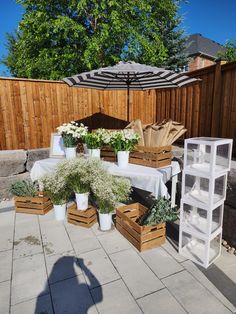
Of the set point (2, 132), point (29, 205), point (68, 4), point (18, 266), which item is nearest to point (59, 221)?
point (29, 205)

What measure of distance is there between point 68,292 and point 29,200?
190 cm

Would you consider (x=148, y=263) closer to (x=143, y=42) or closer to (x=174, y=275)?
(x=174, y=275)

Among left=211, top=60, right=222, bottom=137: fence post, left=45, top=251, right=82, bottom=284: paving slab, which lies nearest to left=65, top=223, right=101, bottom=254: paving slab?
left=45, top=251, right=82, bottom=284: paving slab

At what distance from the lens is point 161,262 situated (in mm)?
2359

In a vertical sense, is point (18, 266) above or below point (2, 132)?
below

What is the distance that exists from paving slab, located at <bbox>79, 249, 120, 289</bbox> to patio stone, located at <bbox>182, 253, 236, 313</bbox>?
0.74m

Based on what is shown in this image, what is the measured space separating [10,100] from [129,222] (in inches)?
131

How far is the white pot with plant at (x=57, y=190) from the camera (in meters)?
3.03

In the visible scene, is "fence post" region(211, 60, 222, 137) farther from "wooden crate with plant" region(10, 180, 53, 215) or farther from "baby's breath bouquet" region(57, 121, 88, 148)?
"wooden crate with plant" region(10, 180, 53, 215)

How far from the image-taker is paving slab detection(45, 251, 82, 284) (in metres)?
2.19

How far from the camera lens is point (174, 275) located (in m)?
2.17

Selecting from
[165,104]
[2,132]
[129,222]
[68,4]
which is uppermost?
[68,4]

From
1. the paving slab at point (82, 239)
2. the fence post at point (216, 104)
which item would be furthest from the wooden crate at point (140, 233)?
the fence post at point (216, 104)

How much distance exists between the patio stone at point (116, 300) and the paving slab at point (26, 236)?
0.97m
